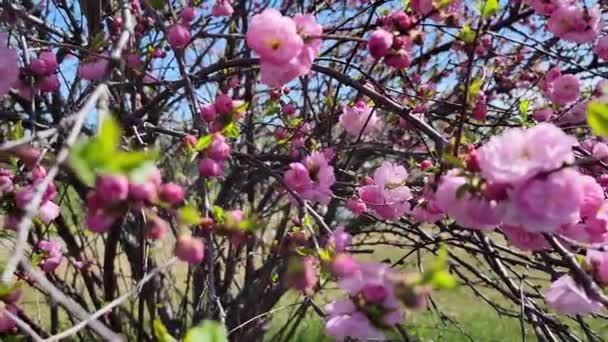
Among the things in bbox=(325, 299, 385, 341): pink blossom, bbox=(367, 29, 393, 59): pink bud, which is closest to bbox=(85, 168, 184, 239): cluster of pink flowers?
bbox=(325, 299, 385, 341): pink blossom

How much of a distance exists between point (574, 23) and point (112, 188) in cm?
145

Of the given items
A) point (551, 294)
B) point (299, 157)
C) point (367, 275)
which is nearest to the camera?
point (367, 275)

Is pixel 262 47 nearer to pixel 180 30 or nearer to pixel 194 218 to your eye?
pixel 180 30

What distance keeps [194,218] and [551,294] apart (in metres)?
0.67

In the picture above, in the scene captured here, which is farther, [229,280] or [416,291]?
[229,280]

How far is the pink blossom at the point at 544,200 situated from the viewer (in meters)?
1.03

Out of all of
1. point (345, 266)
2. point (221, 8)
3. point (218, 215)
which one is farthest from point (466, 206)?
point (221, 8)

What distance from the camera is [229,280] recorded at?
3.74m

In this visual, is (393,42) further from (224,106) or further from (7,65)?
(7,65)

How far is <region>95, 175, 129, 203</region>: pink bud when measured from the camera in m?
0.91

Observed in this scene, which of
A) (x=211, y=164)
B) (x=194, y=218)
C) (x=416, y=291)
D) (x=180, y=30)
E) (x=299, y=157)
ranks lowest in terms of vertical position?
(x=416, y=291)

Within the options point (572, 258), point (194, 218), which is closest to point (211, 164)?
point (194, 218)

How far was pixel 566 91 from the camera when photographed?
2420 mm

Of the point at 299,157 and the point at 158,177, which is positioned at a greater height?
the point at 299,157
